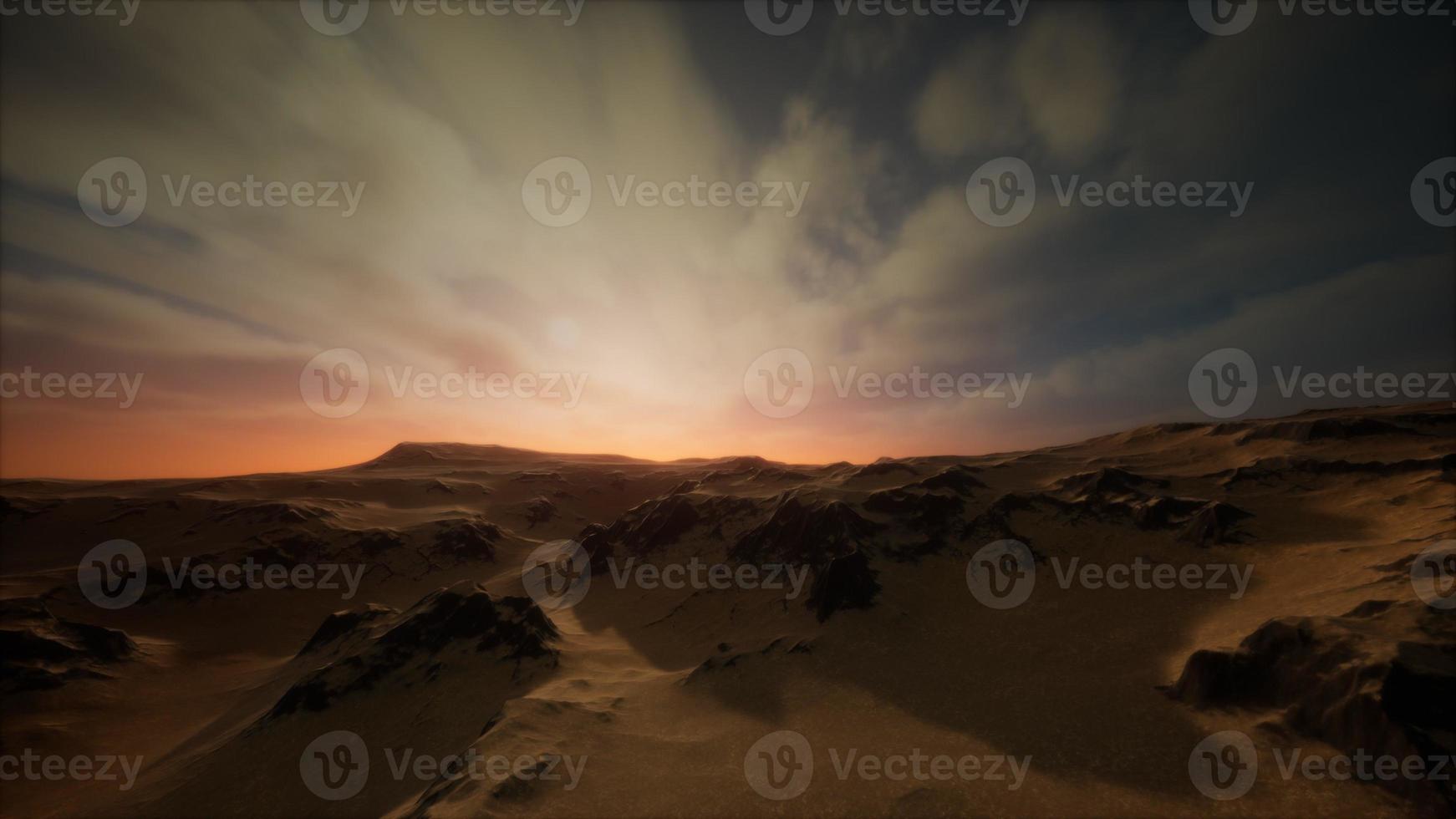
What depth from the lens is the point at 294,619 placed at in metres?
49.3

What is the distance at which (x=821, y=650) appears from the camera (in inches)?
1212

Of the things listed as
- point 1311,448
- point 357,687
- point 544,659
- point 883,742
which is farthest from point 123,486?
point 1311,448
